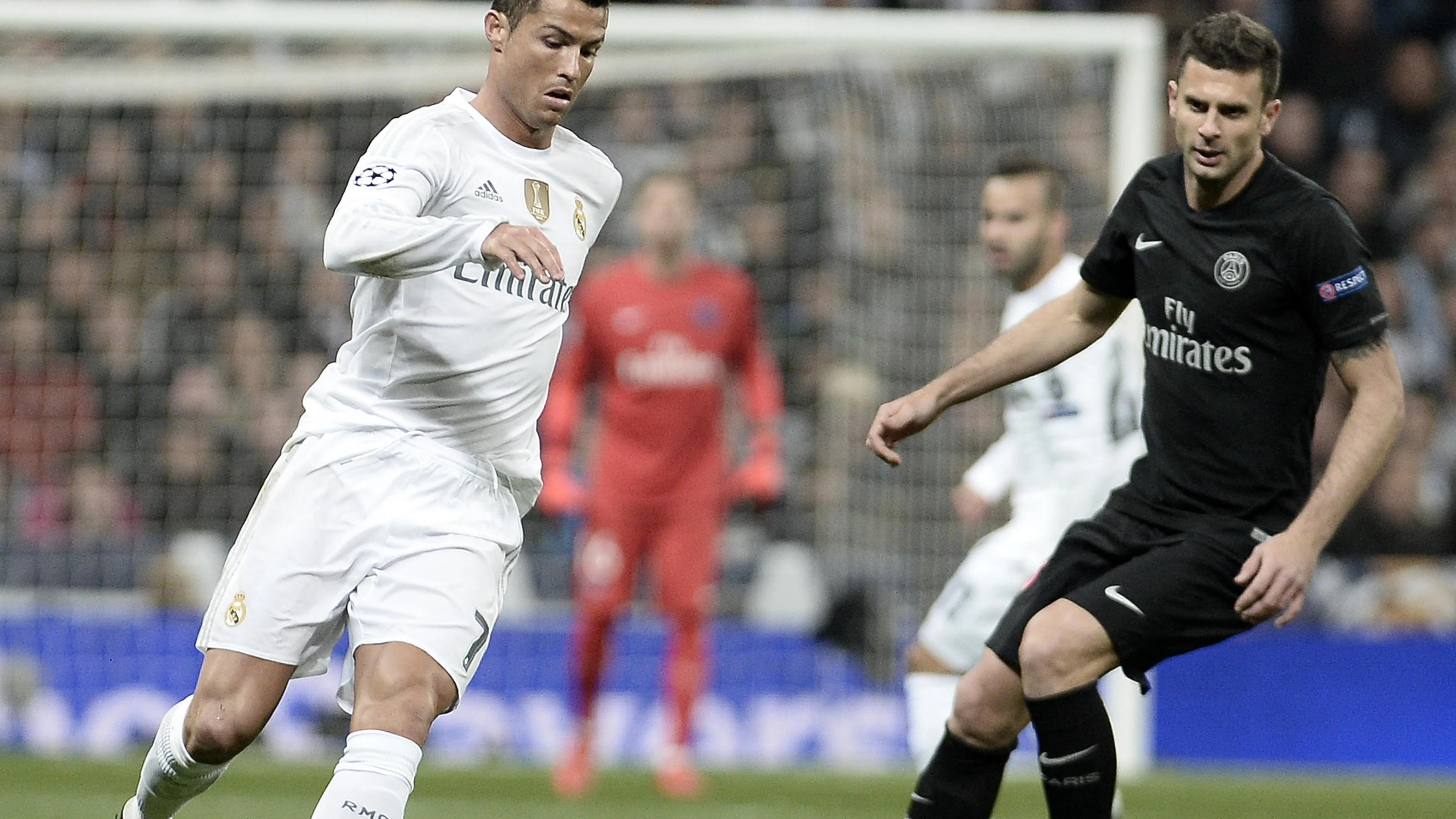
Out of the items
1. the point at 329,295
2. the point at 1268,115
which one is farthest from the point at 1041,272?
the point at 329,295

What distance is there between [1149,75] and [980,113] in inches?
42.9

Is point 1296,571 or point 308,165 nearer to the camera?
point 1296,571

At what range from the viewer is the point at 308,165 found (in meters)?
10.4

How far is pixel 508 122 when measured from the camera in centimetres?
411

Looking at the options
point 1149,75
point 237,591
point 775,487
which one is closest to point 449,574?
point 237,591

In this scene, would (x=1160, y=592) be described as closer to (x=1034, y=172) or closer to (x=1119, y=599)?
(x=1119, y=599)

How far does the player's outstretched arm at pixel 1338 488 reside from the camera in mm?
3797

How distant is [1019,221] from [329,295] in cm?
556

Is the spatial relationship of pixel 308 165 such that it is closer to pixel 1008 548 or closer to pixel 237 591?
pixel 1008 548

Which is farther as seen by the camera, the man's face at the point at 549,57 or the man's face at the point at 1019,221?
the man's face at the point at 1019,221

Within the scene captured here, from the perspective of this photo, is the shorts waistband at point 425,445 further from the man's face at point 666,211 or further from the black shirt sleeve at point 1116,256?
the man's face at point 666,211

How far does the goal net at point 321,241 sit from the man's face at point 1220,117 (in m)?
5.05

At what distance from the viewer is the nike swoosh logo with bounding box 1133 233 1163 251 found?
4230 millimetres

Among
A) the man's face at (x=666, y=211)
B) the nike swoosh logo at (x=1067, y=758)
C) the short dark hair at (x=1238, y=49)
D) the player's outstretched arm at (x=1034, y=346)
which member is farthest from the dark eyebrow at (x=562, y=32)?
the man's face at (x=666, y=211)
